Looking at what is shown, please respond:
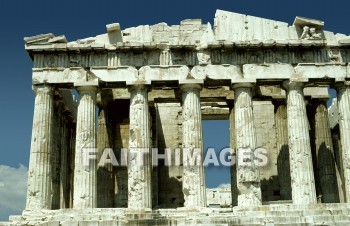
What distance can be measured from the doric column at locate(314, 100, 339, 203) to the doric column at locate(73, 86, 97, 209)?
12747 mm

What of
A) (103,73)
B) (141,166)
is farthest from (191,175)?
(103,73)

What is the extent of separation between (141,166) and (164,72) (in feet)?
16.2

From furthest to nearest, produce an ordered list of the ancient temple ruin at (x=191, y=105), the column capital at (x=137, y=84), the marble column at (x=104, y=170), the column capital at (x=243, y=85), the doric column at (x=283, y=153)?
the doric column at (x=283, y=153), the marble column at (x=104, y=170), the column capital at (x=243, y=85), the column capital at (x=137, y=84), the ancient temple ruin at (x=191, y=105)

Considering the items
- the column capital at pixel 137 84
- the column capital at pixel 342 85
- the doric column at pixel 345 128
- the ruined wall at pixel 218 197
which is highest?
the column capital at pixel 137 84

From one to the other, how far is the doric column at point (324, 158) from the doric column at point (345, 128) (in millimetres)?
2325

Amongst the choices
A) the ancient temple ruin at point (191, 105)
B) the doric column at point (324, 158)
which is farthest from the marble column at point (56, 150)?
the doric column at point (324, 158)

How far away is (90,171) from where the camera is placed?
2492cm

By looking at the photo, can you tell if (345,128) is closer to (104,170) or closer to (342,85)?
(342,85)

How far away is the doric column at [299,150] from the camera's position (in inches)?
976

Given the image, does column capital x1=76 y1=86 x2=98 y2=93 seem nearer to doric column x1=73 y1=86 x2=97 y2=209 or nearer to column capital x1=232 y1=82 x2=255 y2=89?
doric column x1=73 y1=86 x2=97 y2=209

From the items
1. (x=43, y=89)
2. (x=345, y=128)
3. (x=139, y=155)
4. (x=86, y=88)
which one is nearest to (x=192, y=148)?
(x=139, y=155)

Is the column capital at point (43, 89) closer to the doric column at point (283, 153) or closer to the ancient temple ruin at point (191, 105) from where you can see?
the ancient temple ruin at point (191, 105)

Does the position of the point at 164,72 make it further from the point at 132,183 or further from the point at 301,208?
the point at 301,208

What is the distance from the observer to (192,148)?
25375 millimetres
